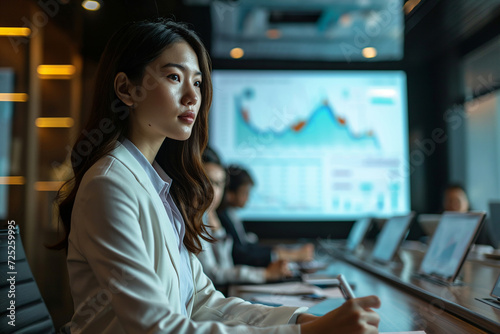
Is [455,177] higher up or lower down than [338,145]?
lower down

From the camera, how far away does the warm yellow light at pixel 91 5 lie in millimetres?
3285

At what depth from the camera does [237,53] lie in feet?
17.0

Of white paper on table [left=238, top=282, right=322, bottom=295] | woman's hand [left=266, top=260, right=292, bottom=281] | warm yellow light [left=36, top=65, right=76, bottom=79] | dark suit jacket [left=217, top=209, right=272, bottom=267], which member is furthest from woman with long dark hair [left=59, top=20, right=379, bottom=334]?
warm yellow light [left=36, top=65, right=76, bottom=79]

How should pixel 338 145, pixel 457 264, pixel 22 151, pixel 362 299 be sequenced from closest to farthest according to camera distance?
pixel 362 299 → pixel 457 264 → pixel 22 151 → pixel 338 145

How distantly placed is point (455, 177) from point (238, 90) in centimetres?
278

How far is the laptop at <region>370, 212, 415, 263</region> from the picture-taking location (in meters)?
2.19

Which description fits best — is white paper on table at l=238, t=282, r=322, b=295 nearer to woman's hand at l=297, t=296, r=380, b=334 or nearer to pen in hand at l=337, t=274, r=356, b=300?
pen in hand at l=337, t=274, r=356, b=300

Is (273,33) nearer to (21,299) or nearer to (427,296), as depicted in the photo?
(427,296)

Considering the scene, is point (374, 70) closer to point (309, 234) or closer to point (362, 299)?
point (309, 234)

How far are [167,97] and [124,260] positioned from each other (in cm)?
41

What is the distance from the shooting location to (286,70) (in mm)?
5023

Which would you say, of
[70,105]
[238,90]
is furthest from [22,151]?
[238,90]

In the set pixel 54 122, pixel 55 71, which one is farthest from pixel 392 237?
pixel 55 71

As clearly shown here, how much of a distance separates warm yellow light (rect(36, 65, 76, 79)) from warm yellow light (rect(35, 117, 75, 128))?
0.34 m
